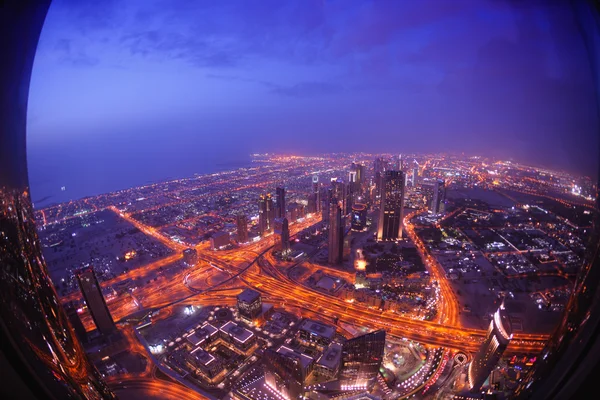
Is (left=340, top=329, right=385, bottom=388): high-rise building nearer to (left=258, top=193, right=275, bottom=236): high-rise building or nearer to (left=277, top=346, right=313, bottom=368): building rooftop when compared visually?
(left=277, top=346, right=313, bottom=368): building rooftop

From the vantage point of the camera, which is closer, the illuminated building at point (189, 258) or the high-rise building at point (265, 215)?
the illuminated building at point (189, 258)

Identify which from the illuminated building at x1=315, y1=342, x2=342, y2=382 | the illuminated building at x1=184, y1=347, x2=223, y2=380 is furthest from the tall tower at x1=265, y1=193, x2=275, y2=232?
the illuminated building at x1=315, y1=342, x2=342, y2=382

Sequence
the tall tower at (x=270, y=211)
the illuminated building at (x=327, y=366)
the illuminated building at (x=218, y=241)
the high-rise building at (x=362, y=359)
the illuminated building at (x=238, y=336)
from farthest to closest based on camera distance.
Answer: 1. the tall tower at (x=270, y=211)
2. the illuminated building at (x=218, y=241)
3. the illuminated building at (x=238, y=336)
4. the illuminated building at (x=327, y=366)
5. the high-rise building at (x=362, y=359)

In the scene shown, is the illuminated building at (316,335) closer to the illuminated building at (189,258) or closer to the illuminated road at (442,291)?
the illuminated road at (442,291)

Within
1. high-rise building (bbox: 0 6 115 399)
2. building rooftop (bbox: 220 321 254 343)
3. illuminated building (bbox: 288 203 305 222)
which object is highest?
high-rise building (bbox: 0 6 115 399)

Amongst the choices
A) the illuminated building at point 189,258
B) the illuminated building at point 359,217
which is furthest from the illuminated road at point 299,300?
the illuminated building at point 359,217

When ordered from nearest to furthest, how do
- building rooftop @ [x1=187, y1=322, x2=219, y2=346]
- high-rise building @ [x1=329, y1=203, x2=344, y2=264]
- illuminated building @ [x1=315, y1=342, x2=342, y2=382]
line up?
illuminated building @ [x1=315, y1=342, x2=342, y2=382] → building rooftop @ [x1=187, y1=322, x2=219, y2=346] → high-rise building @ [x1=329, y1=203, x2=344, y2=264]

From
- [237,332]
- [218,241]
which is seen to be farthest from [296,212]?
[237,332]
